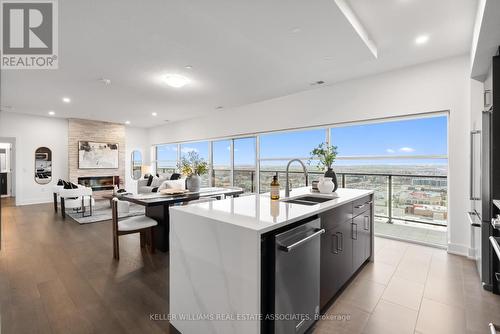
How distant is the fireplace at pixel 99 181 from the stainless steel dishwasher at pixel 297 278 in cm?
847

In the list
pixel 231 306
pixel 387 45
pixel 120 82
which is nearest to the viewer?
pixel 231 306

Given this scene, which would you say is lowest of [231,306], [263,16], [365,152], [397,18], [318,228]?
[231,306]

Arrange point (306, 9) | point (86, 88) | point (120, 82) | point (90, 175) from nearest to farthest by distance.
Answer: point (306, 9)
point (120, 82)
point (86, 88)
point (90, 175)

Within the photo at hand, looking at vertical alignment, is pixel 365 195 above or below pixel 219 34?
below

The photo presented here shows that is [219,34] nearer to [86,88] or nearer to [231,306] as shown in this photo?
[231,306]

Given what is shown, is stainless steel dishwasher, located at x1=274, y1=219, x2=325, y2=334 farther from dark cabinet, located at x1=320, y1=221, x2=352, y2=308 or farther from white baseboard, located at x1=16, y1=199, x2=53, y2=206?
white baseboard, located at x1=16, y1=199, x2=53, y2=206

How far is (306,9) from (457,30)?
2020 mm

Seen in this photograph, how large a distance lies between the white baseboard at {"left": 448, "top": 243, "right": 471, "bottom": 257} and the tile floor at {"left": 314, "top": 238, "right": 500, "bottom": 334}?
7.0 inches

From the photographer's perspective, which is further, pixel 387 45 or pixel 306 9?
pixel 387 45

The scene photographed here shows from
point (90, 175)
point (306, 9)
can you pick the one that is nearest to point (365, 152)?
point (306, 9)

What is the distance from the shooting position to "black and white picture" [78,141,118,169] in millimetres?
8047

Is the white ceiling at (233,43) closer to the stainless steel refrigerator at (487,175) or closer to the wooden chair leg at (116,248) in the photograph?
the stainless steel refrigerator at (487,175)

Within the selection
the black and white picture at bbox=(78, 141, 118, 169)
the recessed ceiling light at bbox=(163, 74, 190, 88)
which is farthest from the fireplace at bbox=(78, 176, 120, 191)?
the recessed ceiling light at bbox=(163, 74, 190, 88)

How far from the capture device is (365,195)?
288 cm
